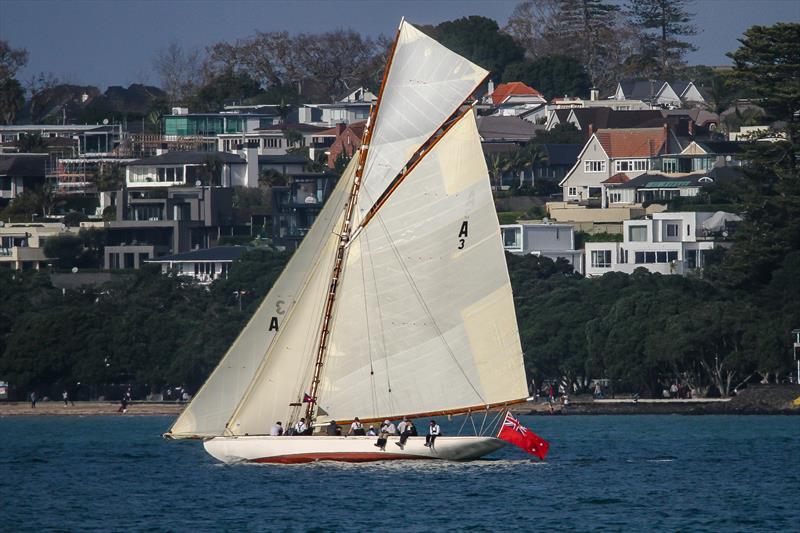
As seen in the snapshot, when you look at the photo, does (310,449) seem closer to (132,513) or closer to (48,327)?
(132,513)

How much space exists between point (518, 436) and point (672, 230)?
9355cm

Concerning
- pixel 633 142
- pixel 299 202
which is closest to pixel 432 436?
pixel 299 202

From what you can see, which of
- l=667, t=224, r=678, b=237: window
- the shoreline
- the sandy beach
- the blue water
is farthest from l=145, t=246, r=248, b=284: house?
the blue water

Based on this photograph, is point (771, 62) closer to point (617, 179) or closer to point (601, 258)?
point (601, 258)

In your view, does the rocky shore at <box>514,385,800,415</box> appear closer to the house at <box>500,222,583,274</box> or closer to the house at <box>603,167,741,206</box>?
the house at <box>500,222,583,274</box>

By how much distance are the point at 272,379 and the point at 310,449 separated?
101 inches

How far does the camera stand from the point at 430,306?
6272 centimetres

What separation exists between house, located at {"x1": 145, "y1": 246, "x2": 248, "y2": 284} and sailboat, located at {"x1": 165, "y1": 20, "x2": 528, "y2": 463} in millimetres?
96876

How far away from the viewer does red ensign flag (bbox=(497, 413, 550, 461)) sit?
63531mm

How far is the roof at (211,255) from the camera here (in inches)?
6407

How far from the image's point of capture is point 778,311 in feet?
391

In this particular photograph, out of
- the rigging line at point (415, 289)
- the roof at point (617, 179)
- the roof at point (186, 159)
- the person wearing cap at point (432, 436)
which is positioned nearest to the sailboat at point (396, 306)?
the rigging line at point (415, 289)

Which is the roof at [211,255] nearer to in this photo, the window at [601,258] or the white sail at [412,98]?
the window at [601,258]

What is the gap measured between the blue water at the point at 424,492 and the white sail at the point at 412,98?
908 cm
